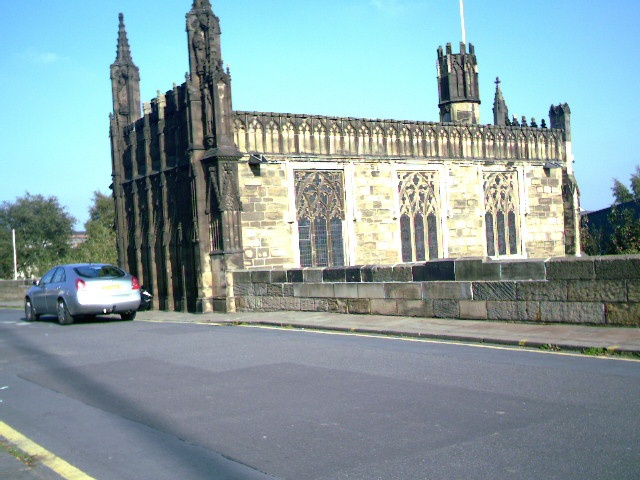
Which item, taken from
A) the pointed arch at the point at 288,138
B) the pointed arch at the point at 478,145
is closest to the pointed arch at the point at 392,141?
the pointed arch at the point at 478,145

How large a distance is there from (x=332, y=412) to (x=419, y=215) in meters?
18.9

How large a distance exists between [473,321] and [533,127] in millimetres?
17431

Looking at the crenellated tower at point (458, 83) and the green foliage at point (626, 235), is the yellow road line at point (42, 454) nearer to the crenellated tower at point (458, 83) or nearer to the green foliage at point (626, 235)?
the green foliage at point (626, 235)

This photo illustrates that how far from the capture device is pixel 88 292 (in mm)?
17406

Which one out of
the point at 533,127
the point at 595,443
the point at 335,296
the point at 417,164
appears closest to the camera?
the point at 595,443

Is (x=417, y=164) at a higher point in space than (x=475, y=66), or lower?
lower

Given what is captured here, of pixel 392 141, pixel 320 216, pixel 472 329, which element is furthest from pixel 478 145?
pixel 472 329

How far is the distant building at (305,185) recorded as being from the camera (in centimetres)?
2042

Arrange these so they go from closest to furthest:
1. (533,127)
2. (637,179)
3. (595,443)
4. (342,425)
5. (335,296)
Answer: (595,443) < (342,425) < (335,296) < (533,127) < (637,179)

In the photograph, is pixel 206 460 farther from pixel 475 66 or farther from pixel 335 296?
pixel 475 66

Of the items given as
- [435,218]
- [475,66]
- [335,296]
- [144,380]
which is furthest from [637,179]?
[144,380]

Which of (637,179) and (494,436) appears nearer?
(494,436)

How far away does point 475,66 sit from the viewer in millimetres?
30875

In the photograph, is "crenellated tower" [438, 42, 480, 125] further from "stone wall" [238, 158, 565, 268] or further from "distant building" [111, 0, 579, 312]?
"stone wall" [238, 158, 565, 268]
